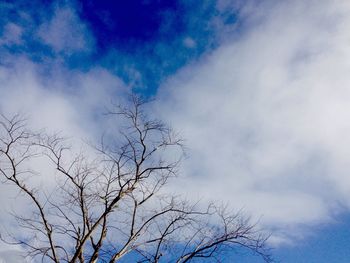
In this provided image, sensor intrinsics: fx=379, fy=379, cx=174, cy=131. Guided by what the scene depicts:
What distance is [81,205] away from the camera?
13.0 m

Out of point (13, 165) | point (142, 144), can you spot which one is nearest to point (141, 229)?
point (142, 144)

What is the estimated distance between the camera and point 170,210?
1332cm

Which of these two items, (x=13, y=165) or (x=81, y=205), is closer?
(x=13, y=165)

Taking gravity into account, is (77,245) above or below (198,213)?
below

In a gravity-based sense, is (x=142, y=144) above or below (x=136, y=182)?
above

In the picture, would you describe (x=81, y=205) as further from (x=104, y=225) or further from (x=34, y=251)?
(x=34, y=251)

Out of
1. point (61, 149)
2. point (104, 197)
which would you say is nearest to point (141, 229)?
point (104, 197)

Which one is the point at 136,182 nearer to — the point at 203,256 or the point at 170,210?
the point at 170,210

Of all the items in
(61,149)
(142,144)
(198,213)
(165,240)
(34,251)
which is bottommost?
(34,251)

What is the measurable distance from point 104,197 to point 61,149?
2145mm

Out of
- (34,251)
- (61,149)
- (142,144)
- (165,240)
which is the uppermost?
(142,144)

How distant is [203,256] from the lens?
12.6m

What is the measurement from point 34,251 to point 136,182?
393 centimetres

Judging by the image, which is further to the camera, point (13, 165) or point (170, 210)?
point (170, 210)
